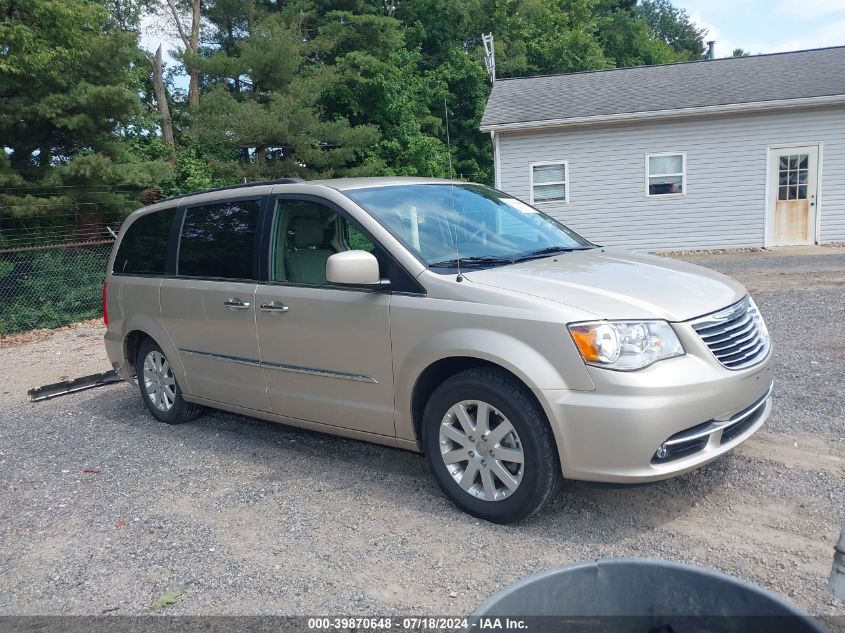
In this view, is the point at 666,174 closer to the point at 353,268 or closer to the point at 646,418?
the point at 353,268

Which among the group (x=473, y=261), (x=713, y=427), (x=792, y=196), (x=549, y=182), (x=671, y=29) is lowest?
(x=713, y=427)

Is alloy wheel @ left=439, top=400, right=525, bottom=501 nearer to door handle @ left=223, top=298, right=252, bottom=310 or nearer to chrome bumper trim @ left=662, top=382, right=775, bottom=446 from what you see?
chrome bumper trim @ left=662, top=382, right=775, bottom=446

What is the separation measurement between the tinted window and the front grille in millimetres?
2927

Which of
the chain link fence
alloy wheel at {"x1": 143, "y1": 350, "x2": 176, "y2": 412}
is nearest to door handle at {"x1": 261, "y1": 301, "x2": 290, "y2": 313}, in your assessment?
alloy wheel at {"x1": 143, "y1": 350, "x2": 176, "y2": 412}

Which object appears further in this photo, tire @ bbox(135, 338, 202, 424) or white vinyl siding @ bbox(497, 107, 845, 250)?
white vinyl siding @ bbox(497, 107, 845, 250)

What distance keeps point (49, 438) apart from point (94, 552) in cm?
263

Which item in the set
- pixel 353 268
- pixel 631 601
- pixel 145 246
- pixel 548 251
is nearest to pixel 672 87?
pixel 548 251

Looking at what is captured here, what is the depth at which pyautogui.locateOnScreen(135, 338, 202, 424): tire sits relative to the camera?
19.5ft

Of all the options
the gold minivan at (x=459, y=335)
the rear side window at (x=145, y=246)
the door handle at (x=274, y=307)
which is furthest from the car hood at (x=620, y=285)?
the rear side window at (x=145, y=246)

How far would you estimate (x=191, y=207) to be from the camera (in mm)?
5695

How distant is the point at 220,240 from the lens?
5332 millimetres

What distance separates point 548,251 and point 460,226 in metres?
0.59

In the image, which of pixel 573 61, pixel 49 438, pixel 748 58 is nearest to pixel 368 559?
pixel 49 438

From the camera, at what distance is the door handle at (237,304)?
4.95m
